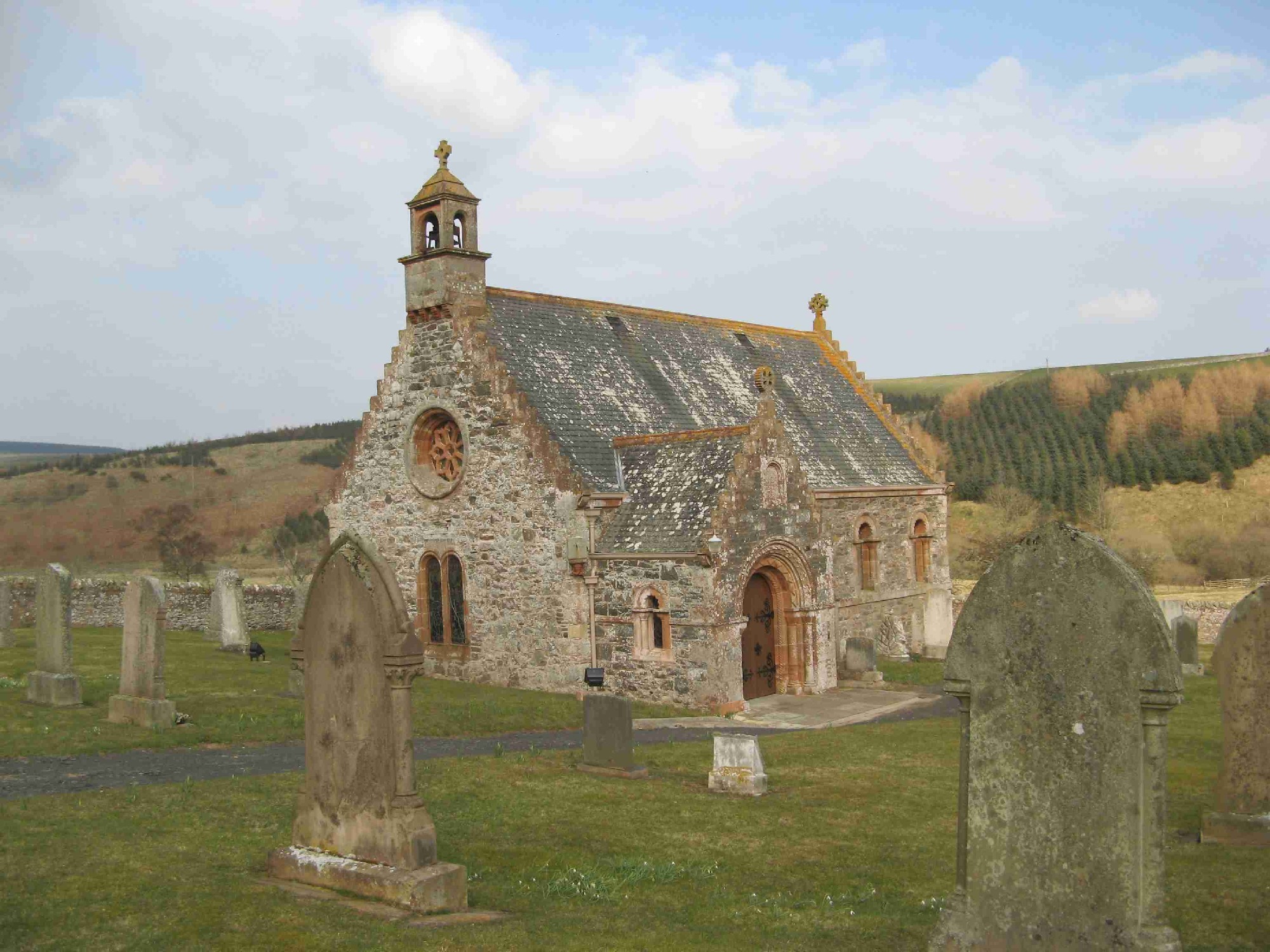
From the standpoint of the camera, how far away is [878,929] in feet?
29.1

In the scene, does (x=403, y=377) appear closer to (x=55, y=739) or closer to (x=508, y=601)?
(x=508, y=601)

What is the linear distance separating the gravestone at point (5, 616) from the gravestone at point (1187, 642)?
2689 cm

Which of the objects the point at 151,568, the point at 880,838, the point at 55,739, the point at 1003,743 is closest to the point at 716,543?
the point at 880,838

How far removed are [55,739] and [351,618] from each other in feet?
31.8

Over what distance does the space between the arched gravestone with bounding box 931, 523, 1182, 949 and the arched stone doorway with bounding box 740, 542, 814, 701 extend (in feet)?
56.9

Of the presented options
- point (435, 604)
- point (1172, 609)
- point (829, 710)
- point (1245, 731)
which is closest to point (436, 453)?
point (435, 604)

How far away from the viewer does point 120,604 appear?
33250mm

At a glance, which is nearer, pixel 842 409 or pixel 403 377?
pixel 403 377

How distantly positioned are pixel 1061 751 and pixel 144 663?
1502cm

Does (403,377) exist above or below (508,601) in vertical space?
above

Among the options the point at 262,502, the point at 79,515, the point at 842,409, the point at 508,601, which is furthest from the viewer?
the point at 262,502

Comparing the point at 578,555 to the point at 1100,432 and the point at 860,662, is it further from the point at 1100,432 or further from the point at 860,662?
the point at 1100,432

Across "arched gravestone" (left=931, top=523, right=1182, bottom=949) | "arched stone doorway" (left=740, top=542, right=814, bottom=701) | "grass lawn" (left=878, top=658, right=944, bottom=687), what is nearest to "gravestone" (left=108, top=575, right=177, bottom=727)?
"arched stone doorway" (left=740, top=542, right=814, bottom=701)

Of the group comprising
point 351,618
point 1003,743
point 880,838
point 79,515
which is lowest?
point 880,838
